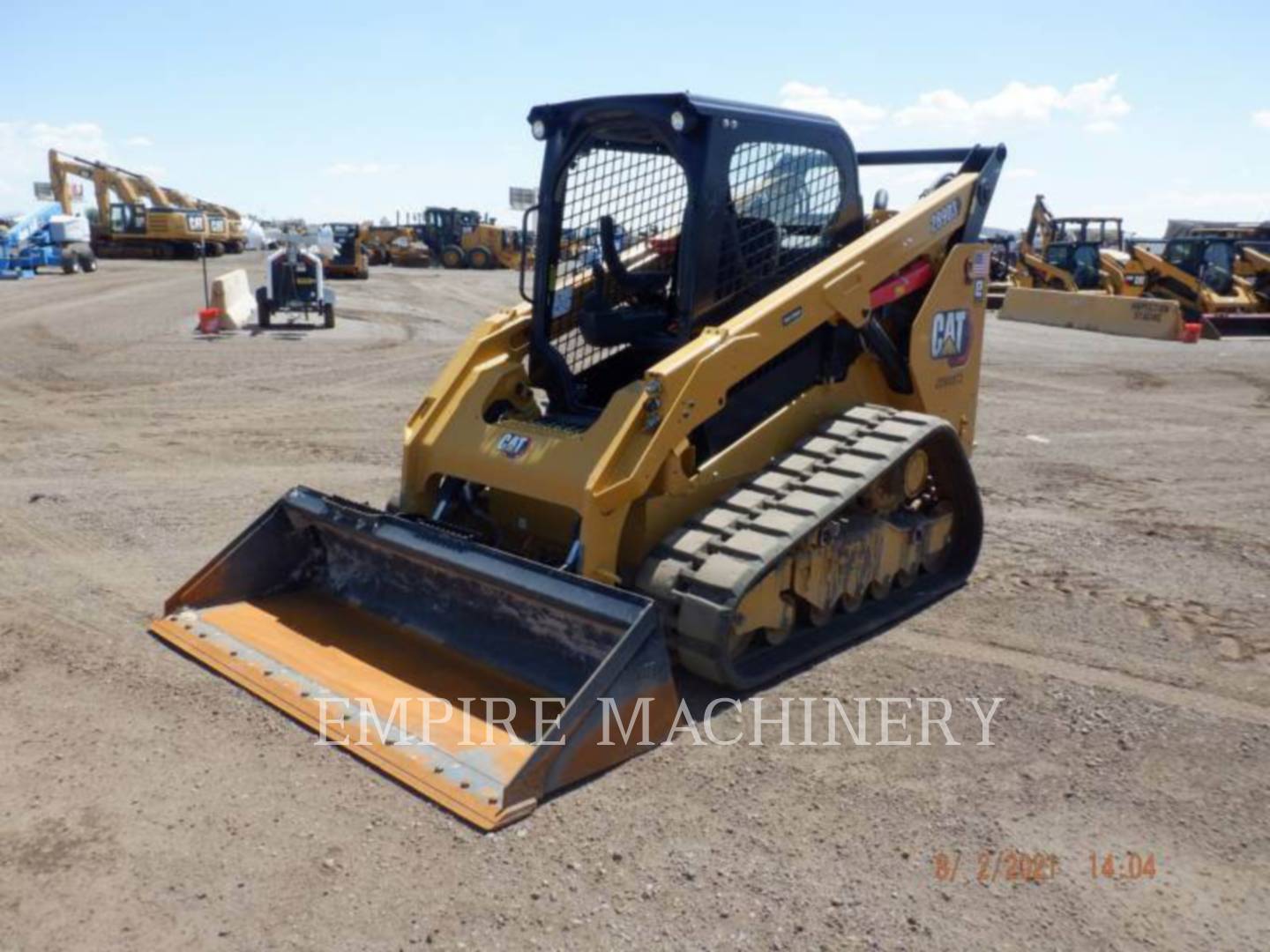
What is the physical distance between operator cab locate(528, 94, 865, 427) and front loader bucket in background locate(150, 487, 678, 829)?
3.83 ft

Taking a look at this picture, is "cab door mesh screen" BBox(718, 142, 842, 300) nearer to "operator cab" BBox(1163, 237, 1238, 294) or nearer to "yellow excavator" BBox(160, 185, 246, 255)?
"operator cab" BBox(1163, 237, 1238, 294)

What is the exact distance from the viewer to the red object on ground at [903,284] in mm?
5508

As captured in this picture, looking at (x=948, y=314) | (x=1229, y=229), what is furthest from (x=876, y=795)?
(x=1229, y=229)

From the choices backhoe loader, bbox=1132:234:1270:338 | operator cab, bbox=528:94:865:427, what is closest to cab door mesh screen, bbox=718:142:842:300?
operator cab, bbox=528:94:865:427

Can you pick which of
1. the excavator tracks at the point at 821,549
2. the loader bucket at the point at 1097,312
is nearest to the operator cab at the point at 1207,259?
the loader bucket at the point at 1097,312

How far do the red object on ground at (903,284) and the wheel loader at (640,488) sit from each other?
0.02m

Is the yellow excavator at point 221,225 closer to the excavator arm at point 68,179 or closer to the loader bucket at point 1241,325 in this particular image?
the excavator arm at point 68,179

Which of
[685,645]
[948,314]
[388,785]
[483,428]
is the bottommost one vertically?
[388,785]

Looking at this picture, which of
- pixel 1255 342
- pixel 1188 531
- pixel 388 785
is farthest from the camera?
pixel 1255 342

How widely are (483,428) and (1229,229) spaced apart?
98.3ft

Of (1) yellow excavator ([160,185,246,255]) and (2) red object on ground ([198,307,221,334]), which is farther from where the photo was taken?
(1) yellow excavator ([160,185,246,255])

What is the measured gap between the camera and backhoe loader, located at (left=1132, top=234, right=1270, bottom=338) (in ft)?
71.8

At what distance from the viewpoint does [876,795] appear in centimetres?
371

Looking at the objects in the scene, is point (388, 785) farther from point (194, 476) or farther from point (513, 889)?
point (194, 476)
